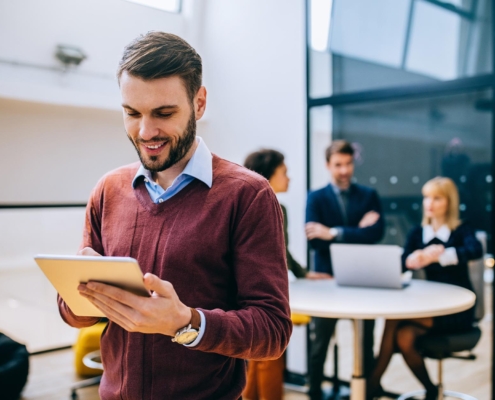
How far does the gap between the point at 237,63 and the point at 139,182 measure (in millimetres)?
3665

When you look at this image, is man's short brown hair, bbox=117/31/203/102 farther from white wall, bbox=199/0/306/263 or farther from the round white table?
white wall, bbox=199/0/306/263

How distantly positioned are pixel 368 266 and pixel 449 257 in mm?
612

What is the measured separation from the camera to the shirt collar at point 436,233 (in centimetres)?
324

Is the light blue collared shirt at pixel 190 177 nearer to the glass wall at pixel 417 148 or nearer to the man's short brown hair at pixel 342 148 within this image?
the man's short brown hair at pixel 342 148

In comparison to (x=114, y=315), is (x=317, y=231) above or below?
below

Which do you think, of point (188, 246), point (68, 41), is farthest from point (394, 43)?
point (188, 246)

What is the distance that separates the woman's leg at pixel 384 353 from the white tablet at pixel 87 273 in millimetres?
2427

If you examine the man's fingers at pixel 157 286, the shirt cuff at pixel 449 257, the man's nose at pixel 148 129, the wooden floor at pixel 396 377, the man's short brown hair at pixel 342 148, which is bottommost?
the wooden floor at pixel 396 377

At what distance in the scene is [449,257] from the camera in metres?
3.14

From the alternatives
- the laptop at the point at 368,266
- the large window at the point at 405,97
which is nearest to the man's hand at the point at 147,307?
the laptop at the point at 368,266

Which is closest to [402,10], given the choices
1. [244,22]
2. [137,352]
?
[244,22]

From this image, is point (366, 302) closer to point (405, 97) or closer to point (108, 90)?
point (405, 97)

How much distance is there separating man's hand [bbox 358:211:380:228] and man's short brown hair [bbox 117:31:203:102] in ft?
8.18

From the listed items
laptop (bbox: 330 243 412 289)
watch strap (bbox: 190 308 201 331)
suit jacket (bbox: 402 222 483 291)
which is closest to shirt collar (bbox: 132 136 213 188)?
watch strap (bbox: 190 308 201 331)
